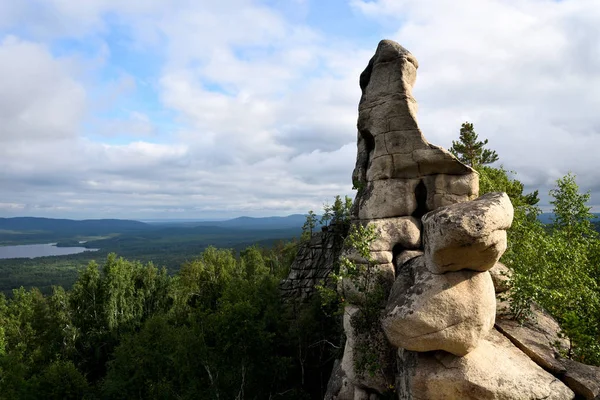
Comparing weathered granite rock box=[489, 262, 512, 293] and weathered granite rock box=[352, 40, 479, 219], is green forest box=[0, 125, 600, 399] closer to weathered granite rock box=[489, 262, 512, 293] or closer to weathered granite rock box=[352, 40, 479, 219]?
weathered granite rock box=[489, 262, 512, 293]

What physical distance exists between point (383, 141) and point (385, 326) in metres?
12.1

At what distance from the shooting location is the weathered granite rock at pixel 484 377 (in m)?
12.2

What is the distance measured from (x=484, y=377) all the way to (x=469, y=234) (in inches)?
220

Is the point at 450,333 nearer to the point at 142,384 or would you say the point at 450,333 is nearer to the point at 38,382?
the point at 142,384

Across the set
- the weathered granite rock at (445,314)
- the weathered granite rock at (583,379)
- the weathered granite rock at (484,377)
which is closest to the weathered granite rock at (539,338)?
the weathered granite rock at (583,379)

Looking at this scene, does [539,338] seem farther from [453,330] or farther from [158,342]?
[158,342]

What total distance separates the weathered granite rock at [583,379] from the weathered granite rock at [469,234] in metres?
4.96

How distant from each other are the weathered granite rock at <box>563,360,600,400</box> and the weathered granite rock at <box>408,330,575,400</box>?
0.49m

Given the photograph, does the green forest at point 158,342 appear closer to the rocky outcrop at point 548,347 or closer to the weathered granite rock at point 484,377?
the weathered granite rock at point 484,377

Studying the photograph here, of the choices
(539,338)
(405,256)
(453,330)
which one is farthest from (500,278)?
(453,330)

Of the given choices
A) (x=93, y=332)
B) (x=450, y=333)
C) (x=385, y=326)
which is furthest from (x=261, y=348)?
(x=93, y=332)

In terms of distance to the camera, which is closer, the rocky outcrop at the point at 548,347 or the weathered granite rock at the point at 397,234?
the rocky outcrop at the point at 548,347

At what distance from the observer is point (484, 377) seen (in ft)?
41.3

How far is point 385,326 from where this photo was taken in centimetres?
1373
